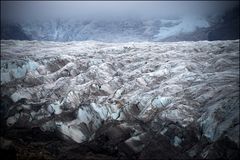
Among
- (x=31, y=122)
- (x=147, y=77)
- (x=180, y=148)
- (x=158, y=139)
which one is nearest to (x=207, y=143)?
(x=180, y=148)

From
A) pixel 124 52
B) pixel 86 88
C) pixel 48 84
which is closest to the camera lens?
pixel 86 88

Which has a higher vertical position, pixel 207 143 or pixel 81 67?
pixel 81 67

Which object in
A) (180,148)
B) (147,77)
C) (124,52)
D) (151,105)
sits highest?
(124,52)

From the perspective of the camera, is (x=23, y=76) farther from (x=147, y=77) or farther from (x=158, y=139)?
(x=158, y=139)

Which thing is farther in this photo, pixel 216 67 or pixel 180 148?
pixel 216 67

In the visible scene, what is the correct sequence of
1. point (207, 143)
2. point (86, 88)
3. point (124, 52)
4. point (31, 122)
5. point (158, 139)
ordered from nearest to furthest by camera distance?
point (207, 143)
point (158, 139)
point (31, 122)
point (86, 88)
point (124, 52)

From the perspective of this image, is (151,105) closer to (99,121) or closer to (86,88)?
(99,121)
